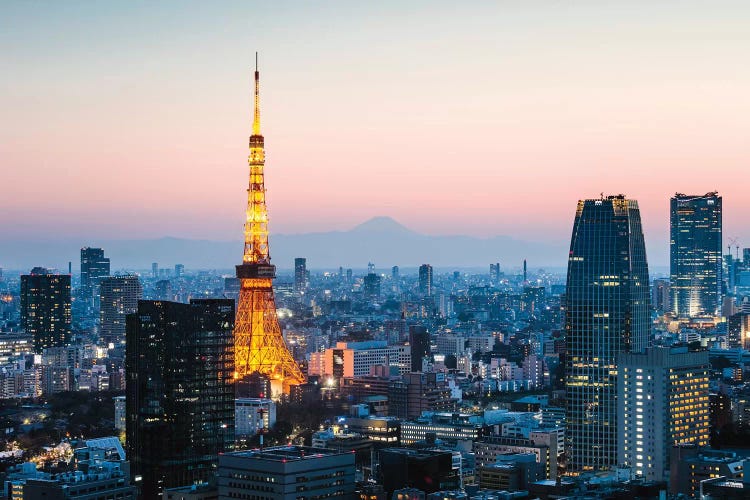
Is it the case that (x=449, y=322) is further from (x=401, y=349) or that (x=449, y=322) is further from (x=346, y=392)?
(x=346, y=392)

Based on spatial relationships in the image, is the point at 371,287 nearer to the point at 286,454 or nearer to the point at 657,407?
the point at 657,407

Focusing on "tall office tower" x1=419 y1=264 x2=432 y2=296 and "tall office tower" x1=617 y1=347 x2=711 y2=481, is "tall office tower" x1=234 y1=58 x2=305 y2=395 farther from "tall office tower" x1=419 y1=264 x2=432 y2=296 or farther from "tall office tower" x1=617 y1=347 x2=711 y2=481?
"tall office tower" x1=419 y1=264 x2=432 y2=296

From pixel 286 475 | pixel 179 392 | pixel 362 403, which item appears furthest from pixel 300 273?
pixel 286 475

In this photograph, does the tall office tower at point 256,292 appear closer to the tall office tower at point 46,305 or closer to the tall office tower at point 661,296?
the tall office tower at point 46,305

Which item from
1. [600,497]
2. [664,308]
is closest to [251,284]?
[600,497]

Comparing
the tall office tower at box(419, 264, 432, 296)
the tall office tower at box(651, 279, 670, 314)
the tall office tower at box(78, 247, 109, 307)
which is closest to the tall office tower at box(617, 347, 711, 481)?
the tall office tower at box(651, 279, 670, 314)

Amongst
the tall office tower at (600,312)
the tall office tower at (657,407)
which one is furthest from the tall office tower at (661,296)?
the tall office tower at (657,407)
